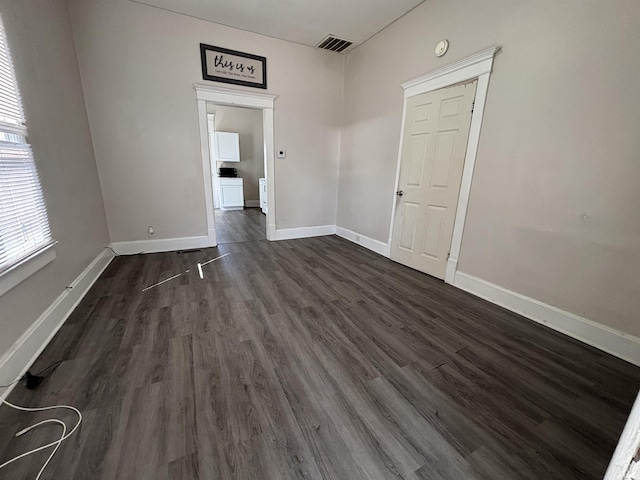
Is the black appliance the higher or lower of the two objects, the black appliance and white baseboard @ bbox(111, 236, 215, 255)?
the higher

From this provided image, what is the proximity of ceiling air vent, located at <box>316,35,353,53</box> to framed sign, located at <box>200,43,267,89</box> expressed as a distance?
3.07ft

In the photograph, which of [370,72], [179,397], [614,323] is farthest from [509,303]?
[370,72]

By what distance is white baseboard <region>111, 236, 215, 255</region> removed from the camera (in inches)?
138

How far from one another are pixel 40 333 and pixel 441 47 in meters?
4.26

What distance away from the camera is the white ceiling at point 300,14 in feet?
9.73

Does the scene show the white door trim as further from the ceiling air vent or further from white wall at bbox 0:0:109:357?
white wall at bbox 0:0:109:357

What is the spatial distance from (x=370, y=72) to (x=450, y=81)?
150 centimetres

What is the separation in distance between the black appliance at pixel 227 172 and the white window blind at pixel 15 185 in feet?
18.7

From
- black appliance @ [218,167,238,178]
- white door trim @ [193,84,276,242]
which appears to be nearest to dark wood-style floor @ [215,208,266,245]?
white door trim @ [193,84,276,242]

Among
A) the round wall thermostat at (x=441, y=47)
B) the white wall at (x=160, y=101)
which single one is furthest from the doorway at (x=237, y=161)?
the round wall thermostat at (x=441, y=47)

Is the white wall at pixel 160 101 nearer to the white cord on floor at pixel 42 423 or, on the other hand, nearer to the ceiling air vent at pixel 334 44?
the ceiling air vent at pixel 334 44

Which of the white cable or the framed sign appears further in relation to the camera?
the framed sign

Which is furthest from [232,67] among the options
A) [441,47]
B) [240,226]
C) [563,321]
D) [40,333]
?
[563,321]

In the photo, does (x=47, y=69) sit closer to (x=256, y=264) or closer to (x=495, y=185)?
(x=256, y=264)
